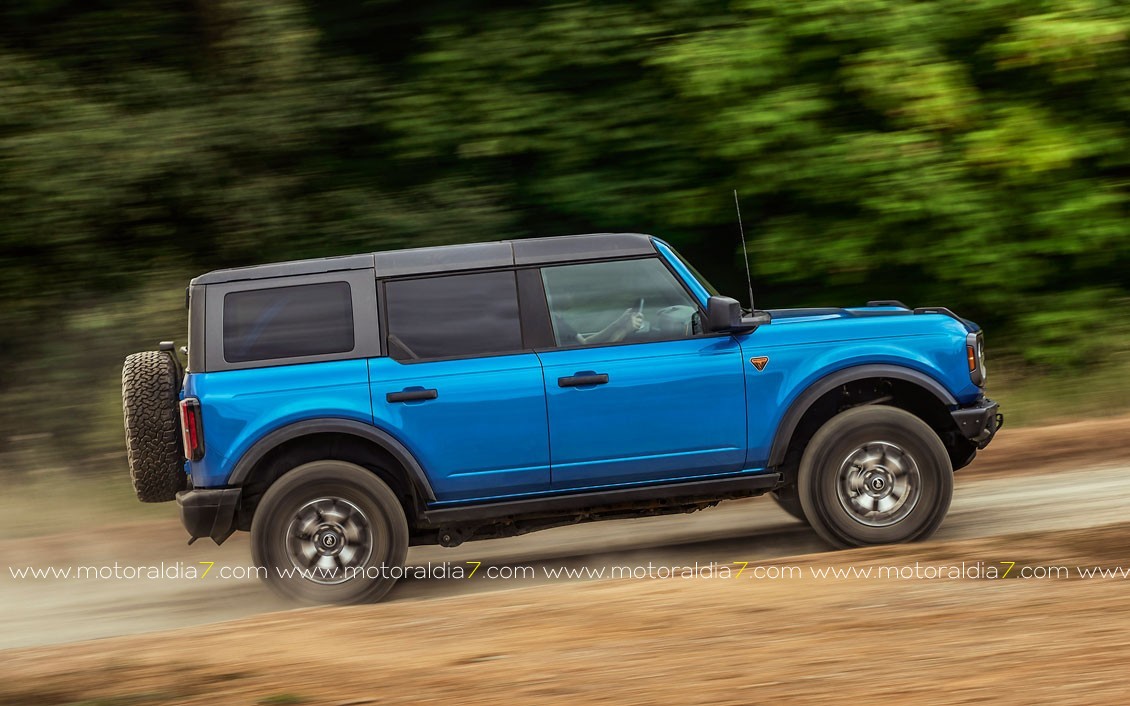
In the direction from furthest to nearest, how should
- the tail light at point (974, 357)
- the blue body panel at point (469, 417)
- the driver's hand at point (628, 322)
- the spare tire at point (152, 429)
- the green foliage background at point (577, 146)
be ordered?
the green foliage background at point (577, 146) → the tail light at point (974, 357) → the driver's hand at point (628, 322) → the spare tire at point (152, 429) → the blue body panel at point (469, 417)

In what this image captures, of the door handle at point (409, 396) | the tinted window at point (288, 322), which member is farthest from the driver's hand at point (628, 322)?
the tinted window at point (288, 322)

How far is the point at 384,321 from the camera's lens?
662cm

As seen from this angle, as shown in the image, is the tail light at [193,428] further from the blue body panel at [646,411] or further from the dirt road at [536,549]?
the blue body panel at [646,411]

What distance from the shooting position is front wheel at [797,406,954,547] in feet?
22.1

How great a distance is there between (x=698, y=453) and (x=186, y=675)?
2.96 metres

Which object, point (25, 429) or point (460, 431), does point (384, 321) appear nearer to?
point (460, 431)

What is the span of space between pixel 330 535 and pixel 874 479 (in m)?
3.05

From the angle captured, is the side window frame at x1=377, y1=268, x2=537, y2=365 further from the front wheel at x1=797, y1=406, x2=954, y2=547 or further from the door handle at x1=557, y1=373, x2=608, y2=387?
the front wheel at x1=797, y1=406, x2=954, y2=547

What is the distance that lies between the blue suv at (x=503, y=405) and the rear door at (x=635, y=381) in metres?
0.01

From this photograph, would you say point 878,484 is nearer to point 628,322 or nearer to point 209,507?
point 628,322

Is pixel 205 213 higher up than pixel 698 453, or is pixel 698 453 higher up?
pixel 205 213

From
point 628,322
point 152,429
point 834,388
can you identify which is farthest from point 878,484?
point 152,429

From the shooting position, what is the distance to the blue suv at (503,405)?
6516 mm

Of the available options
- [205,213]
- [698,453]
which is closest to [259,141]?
[205,213]
